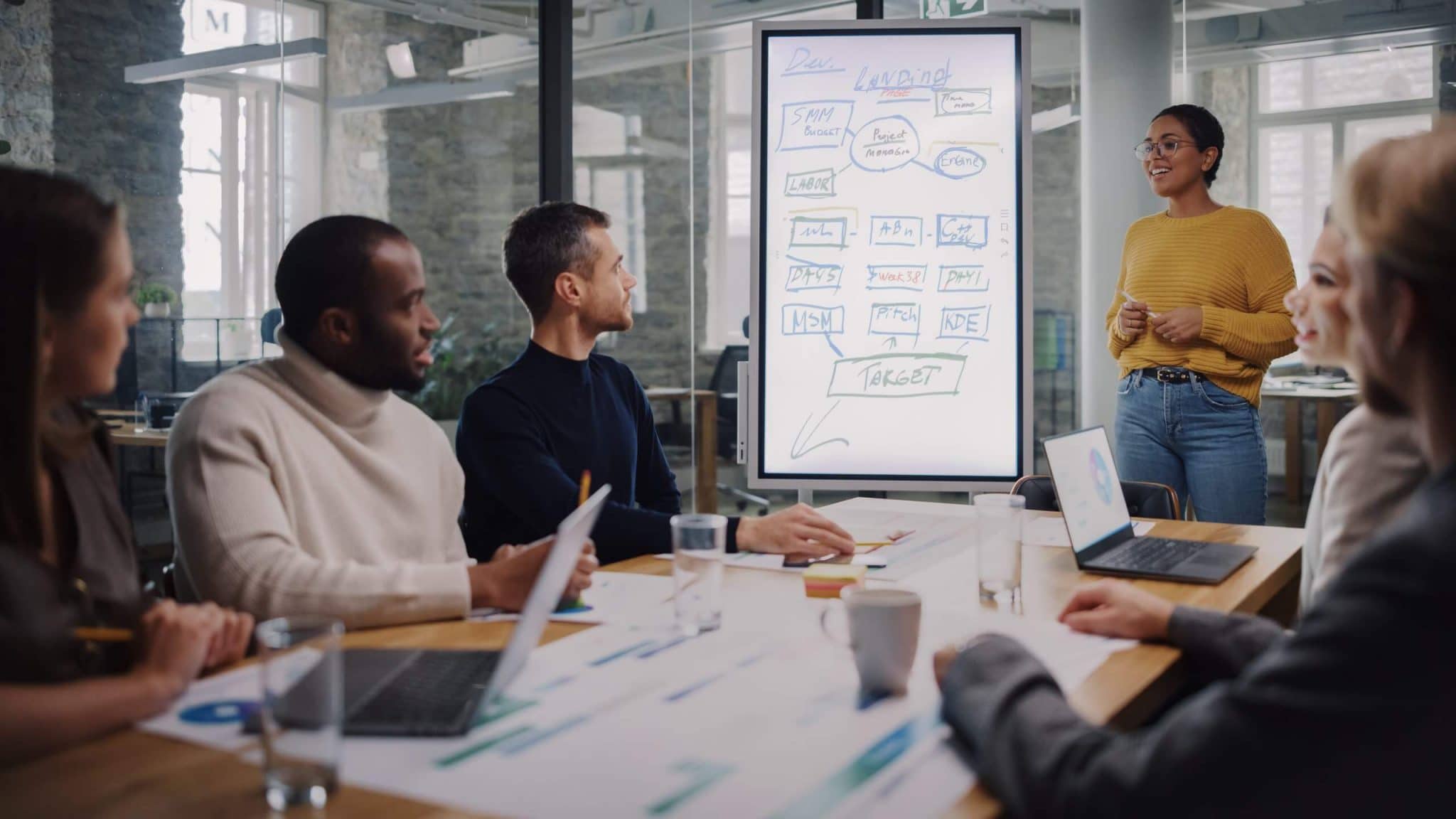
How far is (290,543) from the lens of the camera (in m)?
1.49

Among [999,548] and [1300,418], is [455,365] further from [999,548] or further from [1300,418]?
[999,548]

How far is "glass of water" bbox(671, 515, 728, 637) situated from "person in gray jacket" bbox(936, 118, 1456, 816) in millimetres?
546

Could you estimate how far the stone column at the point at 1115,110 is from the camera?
4.86 meters

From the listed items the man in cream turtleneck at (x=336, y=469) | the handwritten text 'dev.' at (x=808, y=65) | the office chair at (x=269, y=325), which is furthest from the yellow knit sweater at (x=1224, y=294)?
the office chair at (x=269, y=325)

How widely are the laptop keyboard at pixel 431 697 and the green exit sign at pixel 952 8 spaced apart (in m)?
3.60

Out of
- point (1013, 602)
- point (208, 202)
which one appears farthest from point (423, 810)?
point (208, 202)

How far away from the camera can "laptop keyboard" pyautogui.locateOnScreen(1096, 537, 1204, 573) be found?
1.87m

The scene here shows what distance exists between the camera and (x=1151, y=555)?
1.98m

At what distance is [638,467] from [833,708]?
1524mm

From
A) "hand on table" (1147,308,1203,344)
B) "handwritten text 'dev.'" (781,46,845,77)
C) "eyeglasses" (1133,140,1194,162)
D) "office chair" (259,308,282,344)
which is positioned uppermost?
"handwritten text 'dev.'" (781,46,845,77)

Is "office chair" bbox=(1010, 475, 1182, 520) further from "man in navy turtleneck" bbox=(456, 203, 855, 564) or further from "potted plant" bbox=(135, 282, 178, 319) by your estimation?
"potted plant" bbox=(135, 282, 178, 319)

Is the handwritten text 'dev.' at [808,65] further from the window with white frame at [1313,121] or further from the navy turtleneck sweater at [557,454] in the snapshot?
the window with white frame at [1313,121]

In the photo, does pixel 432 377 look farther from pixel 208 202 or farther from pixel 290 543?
pixel 290 543

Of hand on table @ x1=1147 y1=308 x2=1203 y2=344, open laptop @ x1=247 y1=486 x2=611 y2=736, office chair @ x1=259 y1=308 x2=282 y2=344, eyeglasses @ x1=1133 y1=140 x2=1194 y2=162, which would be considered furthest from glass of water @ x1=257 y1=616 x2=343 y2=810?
office chair @ x1=259 y1=308 x2=282 y2=344
